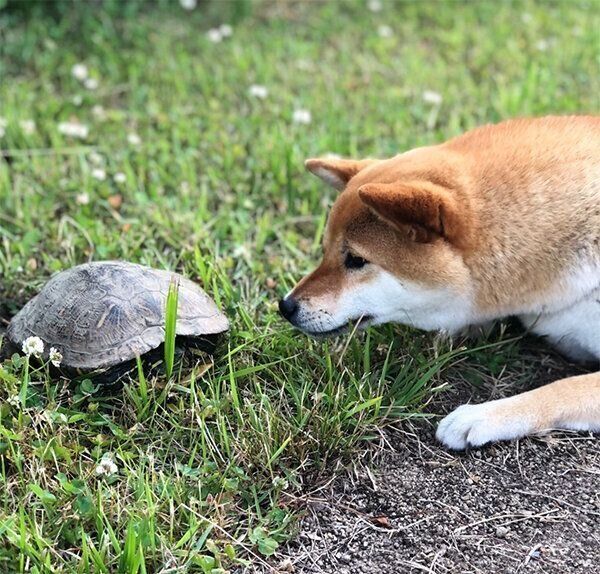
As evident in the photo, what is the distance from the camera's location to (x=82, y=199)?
174 inches

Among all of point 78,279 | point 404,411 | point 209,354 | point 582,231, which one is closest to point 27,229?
point 78,279

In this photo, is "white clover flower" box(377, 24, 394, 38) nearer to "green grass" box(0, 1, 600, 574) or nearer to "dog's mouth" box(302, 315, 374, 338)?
"green grass" box(0, 1, 600, 574)

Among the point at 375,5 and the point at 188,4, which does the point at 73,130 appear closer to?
the point at 188,4

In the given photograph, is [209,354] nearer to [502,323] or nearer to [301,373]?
[301,373]

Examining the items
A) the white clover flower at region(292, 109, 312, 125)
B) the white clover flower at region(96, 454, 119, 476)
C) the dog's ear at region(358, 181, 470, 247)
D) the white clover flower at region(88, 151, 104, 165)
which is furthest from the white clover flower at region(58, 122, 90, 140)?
the white clover flower at region(96, 454, 119, 476)

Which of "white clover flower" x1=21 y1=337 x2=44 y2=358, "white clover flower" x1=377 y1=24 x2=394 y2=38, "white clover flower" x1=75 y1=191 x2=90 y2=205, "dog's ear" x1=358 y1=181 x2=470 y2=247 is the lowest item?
"white clover flower" x1=75 y1=191 x2=90 y2=205

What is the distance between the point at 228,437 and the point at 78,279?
0.88m

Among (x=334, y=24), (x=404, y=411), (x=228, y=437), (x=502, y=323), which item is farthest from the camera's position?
(x=334, y=24)

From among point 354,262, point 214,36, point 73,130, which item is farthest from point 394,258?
point 214,36

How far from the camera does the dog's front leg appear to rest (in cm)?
307

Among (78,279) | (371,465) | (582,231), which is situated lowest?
(371,465)

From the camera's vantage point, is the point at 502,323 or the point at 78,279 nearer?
the point at 78,279

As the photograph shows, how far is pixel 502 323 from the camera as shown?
3.58 m

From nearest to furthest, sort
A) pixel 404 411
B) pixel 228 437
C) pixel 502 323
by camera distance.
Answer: pixel 228 437, pixel 404 411, pixel 502 323
